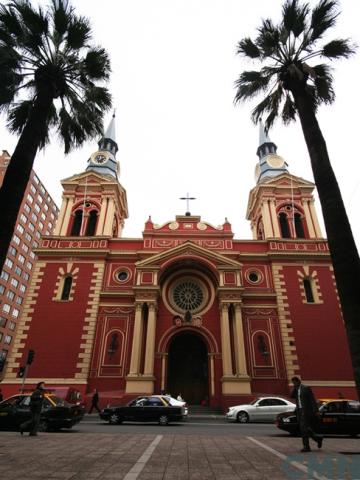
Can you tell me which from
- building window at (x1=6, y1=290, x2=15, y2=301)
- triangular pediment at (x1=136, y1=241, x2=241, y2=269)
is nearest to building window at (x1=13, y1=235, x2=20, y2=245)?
building window at (x1=6, y1=290, x2=15, y2=301)

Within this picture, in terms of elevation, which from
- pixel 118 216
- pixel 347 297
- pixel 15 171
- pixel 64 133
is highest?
pixel 118 216

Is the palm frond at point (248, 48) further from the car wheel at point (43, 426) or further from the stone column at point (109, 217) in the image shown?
the stone column at point (109, 217)

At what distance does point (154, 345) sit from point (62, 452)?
16169 mm

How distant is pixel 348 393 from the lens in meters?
21.2

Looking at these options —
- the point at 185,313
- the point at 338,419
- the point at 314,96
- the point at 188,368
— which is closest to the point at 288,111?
the point at 314,96

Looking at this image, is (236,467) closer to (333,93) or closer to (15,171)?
(15,171)

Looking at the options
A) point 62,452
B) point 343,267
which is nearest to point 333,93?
point 343,267

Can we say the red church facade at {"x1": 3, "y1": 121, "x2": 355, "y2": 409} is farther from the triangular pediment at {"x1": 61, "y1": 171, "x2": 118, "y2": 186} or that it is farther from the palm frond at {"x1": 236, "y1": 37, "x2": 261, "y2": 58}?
the palm frond at {"x1": 236, "y1": 37, "x2": 261, "y2": 58}

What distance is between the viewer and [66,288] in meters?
25.4

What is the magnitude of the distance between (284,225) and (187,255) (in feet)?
35.5

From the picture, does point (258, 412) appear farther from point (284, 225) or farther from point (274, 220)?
point (284, 225)

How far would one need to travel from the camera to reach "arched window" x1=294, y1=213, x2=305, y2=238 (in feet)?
96.5

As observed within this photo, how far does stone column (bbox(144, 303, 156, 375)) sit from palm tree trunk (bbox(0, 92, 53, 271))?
625 inches

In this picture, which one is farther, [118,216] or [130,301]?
[118,216]
